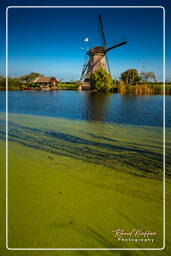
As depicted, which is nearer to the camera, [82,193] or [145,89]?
[82,193]

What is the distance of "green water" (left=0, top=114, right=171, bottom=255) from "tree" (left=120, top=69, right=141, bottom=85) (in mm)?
29762

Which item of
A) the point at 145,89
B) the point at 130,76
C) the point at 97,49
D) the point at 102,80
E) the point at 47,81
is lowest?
the point at 145,89

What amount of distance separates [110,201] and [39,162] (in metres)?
1.57

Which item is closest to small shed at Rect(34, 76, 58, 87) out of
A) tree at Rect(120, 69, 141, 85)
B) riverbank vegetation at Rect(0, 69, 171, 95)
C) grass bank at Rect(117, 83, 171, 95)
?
riverbank vegetation at Rect(0, 69, 171, 95)

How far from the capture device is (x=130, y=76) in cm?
3222

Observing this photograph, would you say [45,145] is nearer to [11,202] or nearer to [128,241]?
[11,202]

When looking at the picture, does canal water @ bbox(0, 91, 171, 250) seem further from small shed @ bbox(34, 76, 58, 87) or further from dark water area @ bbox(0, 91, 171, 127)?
small shed @ bbox(34, 76, 58, 87)

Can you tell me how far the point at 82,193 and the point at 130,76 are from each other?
3267cm

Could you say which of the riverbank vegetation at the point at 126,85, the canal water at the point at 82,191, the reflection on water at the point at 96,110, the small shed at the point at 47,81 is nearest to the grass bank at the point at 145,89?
the riverbank vegetation at the point at 126,85

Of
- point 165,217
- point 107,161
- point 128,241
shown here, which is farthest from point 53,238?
point 107,161

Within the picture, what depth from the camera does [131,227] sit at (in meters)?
1.81

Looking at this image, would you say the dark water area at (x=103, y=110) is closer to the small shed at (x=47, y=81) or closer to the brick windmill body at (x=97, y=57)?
the brick windmill body at (x=97, y=57)

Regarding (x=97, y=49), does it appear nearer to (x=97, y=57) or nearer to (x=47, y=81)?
(x=97, y=57)

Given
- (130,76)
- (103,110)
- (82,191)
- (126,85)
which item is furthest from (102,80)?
(82,191)
